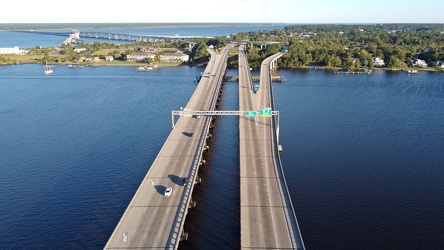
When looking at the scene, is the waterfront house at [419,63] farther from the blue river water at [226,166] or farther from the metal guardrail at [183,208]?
the metal guardrail at [183,208]

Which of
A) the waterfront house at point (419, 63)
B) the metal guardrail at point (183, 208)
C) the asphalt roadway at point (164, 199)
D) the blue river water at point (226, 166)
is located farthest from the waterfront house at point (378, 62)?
the metal guardrail at point (183, 208)

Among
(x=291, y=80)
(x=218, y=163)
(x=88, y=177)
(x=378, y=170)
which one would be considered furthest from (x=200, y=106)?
(x=291, y=80)

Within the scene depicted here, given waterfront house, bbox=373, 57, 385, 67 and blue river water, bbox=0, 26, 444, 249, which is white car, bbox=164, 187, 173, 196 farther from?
waterfront house, bbox=373, 57, 385, 67

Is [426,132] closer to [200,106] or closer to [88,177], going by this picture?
[200,106]

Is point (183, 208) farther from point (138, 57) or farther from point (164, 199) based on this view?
point (138, 57)

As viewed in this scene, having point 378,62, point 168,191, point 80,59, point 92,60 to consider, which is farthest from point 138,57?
point 168,191

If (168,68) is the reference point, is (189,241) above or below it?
below

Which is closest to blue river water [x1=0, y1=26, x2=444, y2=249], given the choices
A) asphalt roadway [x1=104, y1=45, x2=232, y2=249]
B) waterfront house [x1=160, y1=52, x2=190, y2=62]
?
asphalt roadway [x1=104, y1=45, x2=232, y2=249]
